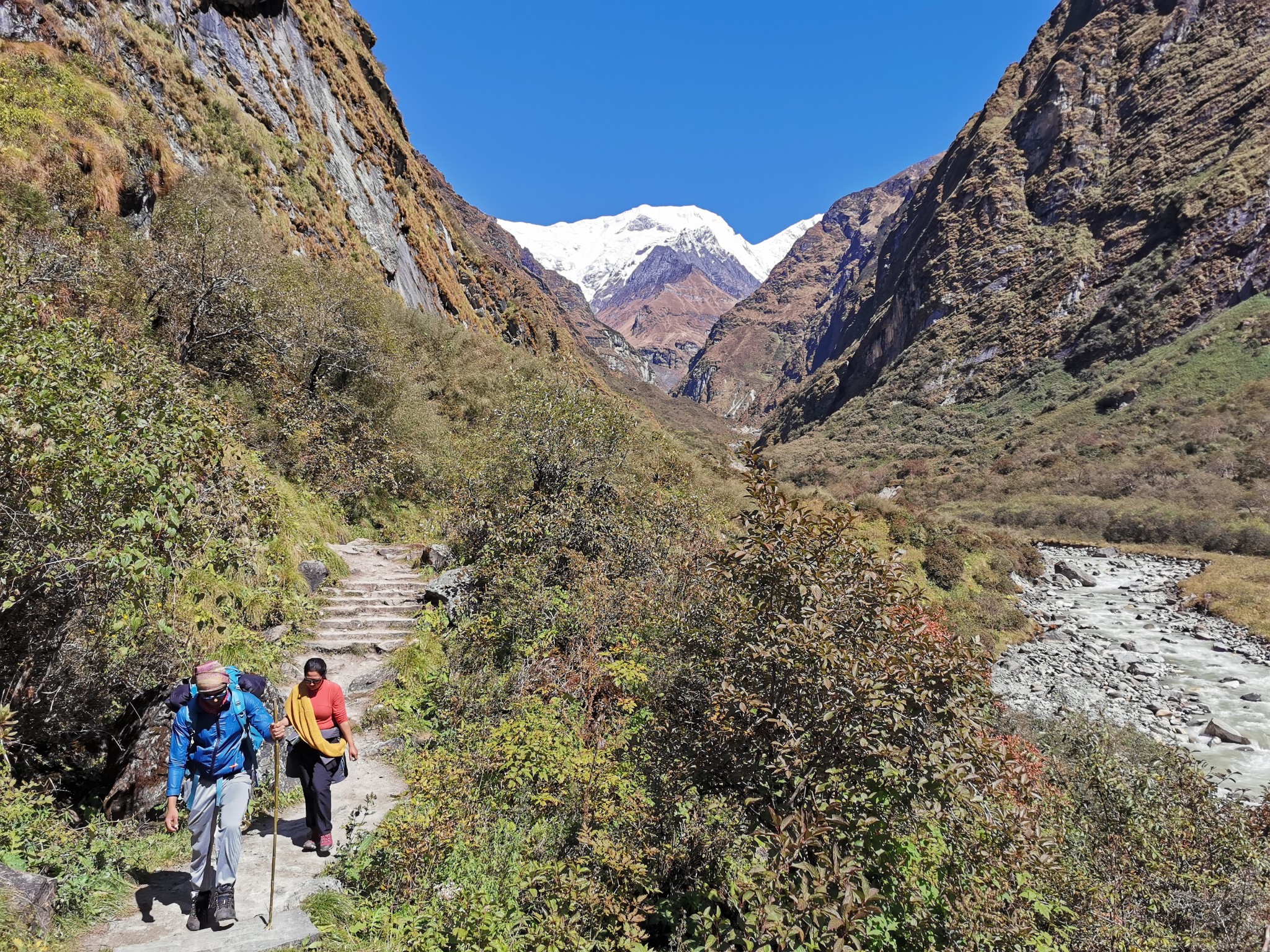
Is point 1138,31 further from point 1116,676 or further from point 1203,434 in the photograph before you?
point 1116,676

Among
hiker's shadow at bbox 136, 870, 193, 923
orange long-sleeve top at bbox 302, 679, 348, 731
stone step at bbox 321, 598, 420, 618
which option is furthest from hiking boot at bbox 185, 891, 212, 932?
stone step at bbox 321, 598, 420, 618

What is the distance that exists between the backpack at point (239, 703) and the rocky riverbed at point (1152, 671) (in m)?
16.5

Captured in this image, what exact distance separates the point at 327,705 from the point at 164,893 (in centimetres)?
158

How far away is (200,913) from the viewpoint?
4117 millimetres

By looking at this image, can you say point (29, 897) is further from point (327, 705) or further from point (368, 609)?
point (368, 609)

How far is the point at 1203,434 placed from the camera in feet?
178

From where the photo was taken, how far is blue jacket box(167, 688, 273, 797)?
4.24 m

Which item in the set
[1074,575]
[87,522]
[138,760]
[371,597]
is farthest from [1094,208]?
[138,760]

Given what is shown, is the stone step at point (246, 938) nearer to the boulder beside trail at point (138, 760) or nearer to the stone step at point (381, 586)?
the boulder beside trail at point (138, 760)

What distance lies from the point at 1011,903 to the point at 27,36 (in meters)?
24.9

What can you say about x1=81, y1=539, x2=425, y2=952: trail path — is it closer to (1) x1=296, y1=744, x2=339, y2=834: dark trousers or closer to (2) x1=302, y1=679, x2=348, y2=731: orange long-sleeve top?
(1) x1=296, y1=744, x2=339, y2=834: dark trousers

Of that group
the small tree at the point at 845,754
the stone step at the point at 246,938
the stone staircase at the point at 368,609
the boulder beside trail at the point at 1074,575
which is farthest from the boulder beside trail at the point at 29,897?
the boulder beside trail at the point at 1074,575

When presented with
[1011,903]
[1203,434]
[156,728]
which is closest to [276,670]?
[156,728]

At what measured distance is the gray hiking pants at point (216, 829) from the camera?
415 cm
